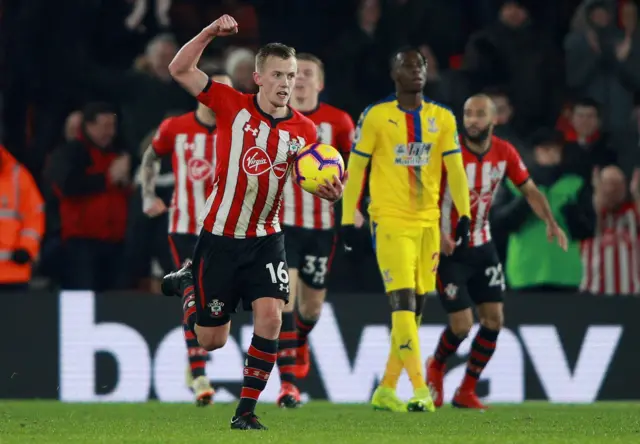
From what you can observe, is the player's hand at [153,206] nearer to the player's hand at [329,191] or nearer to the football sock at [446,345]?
the football sock at [446,345]

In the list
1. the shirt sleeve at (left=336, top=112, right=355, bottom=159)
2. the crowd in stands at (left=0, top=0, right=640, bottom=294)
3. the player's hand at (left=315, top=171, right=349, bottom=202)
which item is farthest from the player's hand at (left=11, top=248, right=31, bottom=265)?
the player's hand at (left=315, top=171, right=349, bottom=202)

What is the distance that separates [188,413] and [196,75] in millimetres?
3102

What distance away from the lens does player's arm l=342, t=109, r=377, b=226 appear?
10.4m

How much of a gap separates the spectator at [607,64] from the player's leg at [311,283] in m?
4.90

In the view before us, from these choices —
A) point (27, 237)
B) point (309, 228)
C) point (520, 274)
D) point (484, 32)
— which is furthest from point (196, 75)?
point (484, 32)

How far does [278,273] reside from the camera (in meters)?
8.25

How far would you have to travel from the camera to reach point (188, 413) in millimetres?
10414

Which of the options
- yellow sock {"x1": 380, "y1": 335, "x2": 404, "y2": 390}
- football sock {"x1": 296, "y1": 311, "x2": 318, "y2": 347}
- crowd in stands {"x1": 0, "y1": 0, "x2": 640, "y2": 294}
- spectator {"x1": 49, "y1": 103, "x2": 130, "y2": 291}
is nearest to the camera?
yellow sock {"x1": 380, "y1": 335, "x2": 404, "y2": 390}

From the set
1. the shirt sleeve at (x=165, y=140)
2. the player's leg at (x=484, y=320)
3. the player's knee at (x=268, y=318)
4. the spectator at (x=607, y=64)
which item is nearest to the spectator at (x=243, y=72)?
the shirt sleeve at (x=165, y=140)

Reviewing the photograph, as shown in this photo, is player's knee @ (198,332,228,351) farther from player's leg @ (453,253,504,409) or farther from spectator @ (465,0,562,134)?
spectator @ (465,0,562,134)

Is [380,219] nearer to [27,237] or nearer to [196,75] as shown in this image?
[196,75]

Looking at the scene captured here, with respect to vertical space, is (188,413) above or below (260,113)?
below

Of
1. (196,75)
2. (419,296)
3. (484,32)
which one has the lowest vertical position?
(419,296)

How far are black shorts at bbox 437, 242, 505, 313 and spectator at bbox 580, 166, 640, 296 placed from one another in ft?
9.10
